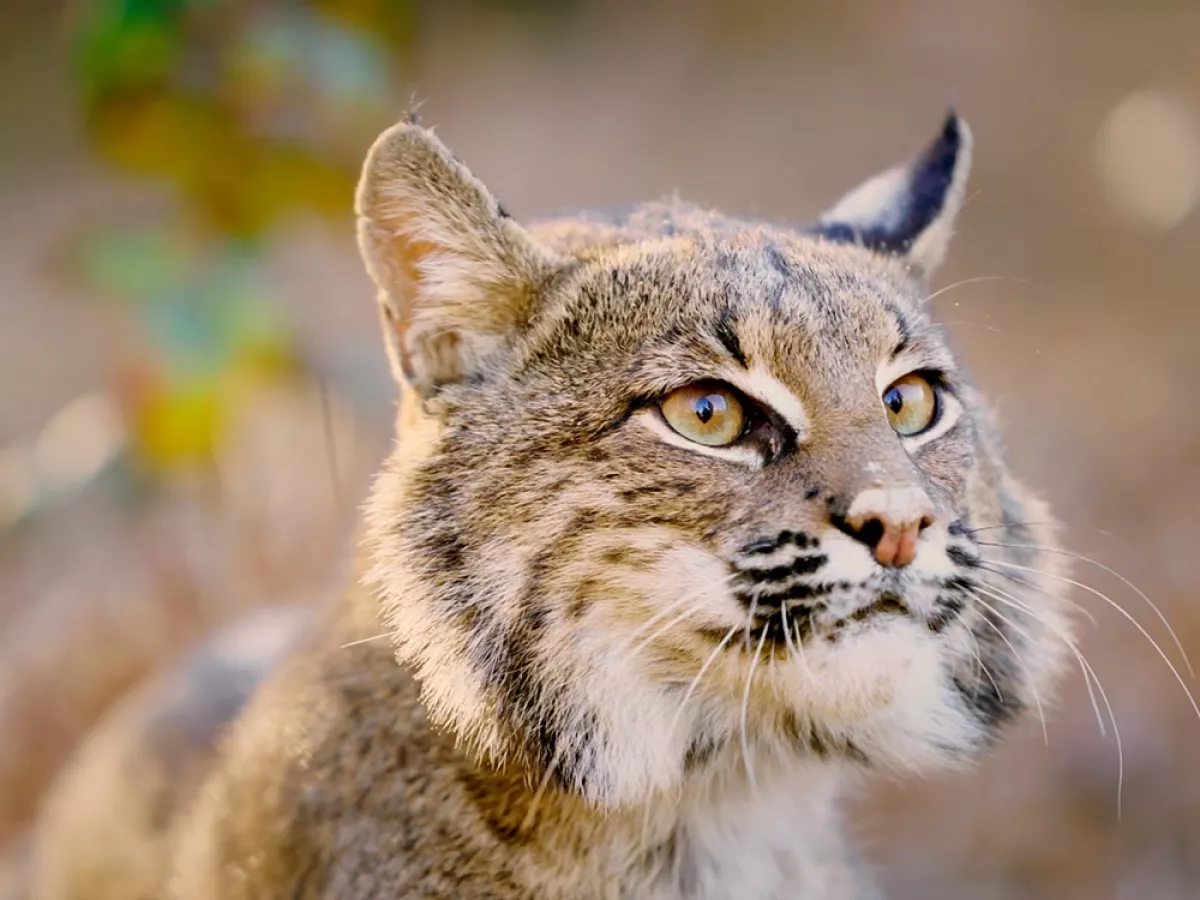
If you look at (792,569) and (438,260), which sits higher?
(438,260)

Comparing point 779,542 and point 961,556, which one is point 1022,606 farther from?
point 779,542

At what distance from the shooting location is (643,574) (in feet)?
8.60

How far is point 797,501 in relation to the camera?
8.25ft

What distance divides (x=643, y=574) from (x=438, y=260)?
827mm

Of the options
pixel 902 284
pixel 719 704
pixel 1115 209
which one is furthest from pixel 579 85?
pixel 719 704

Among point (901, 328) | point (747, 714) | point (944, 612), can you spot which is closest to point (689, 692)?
point (747, 714)

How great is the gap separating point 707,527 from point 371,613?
1016 millimetres

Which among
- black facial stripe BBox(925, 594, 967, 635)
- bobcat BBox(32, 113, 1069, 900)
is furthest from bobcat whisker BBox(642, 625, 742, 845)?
black facial stripe BBox(925, 594, 967, 635)

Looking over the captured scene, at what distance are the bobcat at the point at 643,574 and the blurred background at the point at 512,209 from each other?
2.36 ft

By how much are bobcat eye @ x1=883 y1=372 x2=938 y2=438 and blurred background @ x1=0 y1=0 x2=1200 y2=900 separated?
99 centimetres

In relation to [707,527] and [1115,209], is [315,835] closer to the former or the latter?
[707,527]

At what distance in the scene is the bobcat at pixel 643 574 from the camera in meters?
2.57

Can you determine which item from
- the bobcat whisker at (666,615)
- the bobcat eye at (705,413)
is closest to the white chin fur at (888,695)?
the bobcat whisker at (666,615)

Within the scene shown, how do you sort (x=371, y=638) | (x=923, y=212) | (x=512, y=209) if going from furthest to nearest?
(x=512, y=209) → (x=923, y=212) → (x=371, y=638)
